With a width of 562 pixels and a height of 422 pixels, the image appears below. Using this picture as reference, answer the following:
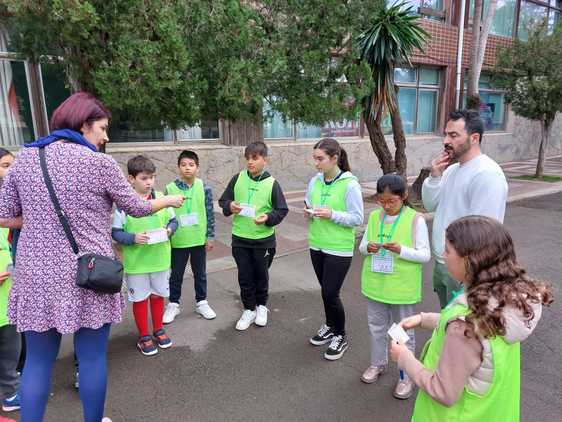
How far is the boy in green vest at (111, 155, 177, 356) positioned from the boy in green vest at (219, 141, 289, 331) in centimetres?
59

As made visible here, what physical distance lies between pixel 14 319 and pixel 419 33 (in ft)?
29.9

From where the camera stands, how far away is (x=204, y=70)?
493cm

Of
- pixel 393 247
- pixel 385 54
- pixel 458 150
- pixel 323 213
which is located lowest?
pixel 393 247

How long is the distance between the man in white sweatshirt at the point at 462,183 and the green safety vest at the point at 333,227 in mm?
673

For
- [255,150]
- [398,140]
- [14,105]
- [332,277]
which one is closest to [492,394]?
[332,277]

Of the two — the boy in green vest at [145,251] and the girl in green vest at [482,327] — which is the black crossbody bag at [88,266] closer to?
the boy in green vest at [145,251]

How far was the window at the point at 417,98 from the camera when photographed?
14.3 m

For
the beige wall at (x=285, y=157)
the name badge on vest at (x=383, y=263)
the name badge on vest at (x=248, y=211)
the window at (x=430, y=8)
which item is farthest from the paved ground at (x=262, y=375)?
the window at (x=430, y=8)

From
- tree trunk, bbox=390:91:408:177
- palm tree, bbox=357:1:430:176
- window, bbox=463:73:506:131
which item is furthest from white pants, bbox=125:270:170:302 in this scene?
window, bbox=463:73:506:131

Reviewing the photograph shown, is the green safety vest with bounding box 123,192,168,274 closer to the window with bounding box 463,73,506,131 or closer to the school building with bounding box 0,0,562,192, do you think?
the school building with bounding box 0,0,562,192

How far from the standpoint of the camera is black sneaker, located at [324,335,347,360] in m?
3.42

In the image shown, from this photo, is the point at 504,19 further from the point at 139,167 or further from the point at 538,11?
the point at 139,167

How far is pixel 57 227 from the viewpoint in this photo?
2.02 m

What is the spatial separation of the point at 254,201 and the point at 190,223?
61cm
